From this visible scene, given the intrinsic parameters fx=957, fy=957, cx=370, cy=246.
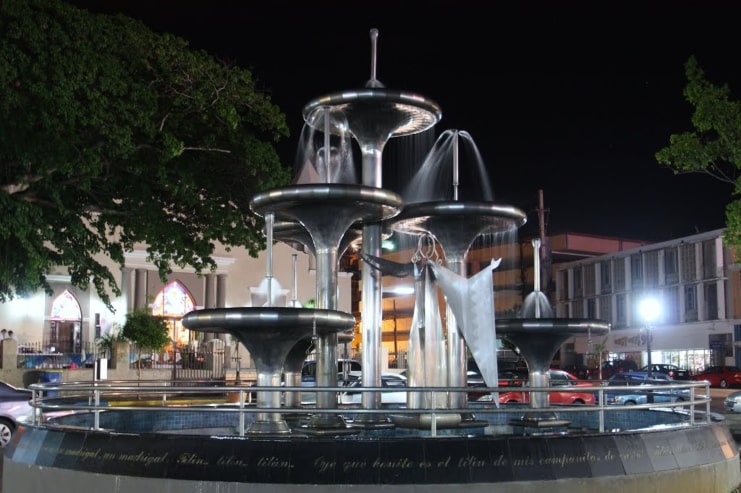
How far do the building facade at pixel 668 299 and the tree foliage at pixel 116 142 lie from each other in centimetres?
3364

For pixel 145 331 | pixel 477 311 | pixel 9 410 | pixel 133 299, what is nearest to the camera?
pixel 477 311

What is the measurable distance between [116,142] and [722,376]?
3763 cm

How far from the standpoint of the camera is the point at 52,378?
3294 centimetres

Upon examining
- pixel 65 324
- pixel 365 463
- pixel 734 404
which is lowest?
pixel 734 404

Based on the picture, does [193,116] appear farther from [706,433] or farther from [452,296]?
[706,433]

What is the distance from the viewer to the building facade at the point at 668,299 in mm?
59281

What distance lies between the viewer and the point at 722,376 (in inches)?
1961

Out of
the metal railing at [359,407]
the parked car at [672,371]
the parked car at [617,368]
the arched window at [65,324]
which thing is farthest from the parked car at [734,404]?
the arched window at [65,324]

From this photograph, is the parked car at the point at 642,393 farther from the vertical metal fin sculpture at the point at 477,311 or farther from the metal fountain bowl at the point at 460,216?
the metal fountain bowl at the point at 460,216

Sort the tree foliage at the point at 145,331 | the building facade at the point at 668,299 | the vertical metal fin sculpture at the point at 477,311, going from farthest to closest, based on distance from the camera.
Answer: the building facade at the point at 668,299, the tree foliage at the point at 145,331, the vertical metal fin sculpture at the point at 477,311

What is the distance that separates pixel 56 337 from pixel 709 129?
98.3ft

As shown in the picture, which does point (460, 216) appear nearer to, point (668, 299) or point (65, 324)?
point (65, 324)

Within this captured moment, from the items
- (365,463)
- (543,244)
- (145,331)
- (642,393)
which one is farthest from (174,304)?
(365,463)

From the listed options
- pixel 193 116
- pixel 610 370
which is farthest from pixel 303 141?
pixel 610 370
